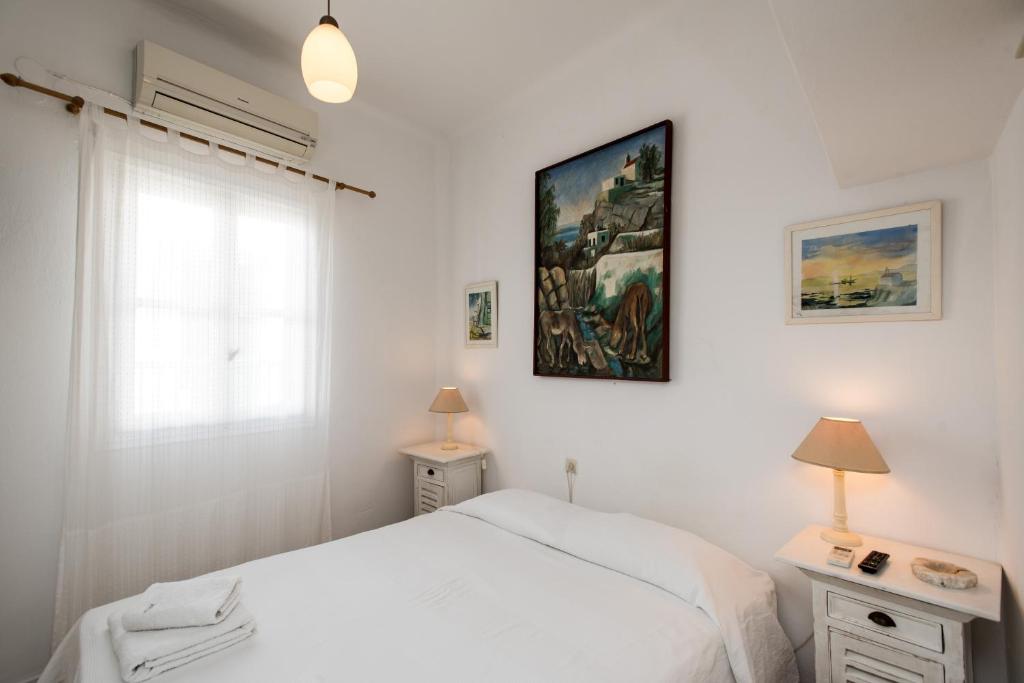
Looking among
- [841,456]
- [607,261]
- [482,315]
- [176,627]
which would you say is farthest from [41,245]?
[841,456]

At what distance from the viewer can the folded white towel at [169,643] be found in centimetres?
118

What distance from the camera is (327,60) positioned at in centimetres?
135

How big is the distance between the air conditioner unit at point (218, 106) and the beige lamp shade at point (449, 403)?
1.62 m

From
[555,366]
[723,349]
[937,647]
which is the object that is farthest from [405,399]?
[937,647]

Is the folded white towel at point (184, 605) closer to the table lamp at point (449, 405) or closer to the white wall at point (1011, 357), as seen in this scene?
the table lamp at point (449, 405)

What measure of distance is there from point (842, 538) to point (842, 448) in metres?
0.33

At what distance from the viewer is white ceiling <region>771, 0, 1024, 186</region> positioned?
2.86ft

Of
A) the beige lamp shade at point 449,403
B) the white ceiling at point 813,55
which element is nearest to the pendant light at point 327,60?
the white ceiling at point 813,55

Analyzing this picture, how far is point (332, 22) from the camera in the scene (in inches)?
54.9

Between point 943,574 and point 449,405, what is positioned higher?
point 449,405

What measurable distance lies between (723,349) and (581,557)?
3.48 feet

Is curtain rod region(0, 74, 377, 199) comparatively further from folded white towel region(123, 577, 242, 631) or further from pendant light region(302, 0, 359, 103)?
folded white towel region(123, 577, 242, 631)

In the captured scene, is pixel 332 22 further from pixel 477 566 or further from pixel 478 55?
pixel 477 566

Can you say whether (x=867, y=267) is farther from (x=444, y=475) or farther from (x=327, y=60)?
(x=444, y=475)
